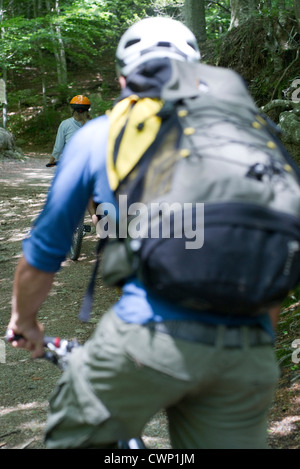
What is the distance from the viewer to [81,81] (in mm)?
28234

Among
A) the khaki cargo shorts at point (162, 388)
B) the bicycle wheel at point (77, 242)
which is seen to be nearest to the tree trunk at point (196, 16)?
the bicycle wheel at point (77, 242)

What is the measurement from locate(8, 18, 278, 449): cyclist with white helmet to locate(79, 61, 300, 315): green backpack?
7 centimetres

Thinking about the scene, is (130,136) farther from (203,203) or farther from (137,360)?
(137,360)

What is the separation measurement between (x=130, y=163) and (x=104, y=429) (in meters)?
0.76

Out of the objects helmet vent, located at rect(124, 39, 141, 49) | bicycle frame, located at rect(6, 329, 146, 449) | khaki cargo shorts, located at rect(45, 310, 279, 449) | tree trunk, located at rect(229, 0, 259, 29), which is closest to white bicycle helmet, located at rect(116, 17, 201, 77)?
helmet vent, located at rect(124, 39, 141, 49)

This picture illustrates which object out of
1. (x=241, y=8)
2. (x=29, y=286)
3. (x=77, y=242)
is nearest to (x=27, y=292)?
(x=29, y=286)

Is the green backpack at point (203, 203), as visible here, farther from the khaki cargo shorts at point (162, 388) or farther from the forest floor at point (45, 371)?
the forest floor at point (45, 371)

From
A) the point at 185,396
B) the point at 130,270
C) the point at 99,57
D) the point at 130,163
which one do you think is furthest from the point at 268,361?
the point at 99,57

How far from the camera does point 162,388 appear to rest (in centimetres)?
157

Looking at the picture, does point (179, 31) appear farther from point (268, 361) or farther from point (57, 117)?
point (57, 117)

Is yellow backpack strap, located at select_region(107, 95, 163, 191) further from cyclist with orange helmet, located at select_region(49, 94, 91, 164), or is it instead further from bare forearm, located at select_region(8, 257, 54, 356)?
cyclist with orange helmet, located at select_region(49, 94, 91, 164)

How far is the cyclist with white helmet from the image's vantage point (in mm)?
1551

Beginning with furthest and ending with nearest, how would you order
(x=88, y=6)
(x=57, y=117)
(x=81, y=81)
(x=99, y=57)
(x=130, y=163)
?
(x=99, y=57) < (x=81, y=81) < (x=57, y=117) < (x=88, y=6) < (x=130, y=163)

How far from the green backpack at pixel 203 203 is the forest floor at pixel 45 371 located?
239 centimetres
